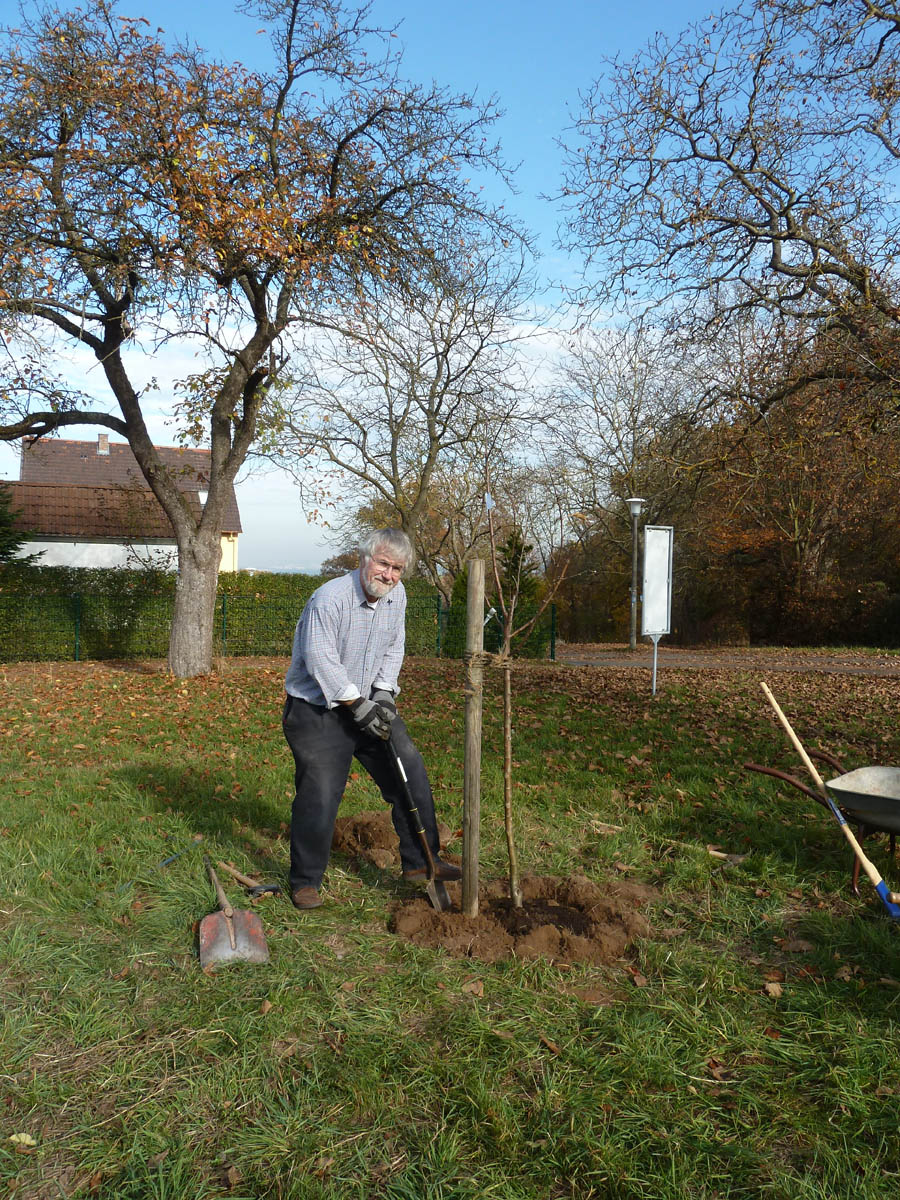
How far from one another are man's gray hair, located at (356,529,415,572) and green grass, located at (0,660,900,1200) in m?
1.72

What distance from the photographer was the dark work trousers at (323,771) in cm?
420

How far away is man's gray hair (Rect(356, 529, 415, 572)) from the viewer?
4117 millimetres

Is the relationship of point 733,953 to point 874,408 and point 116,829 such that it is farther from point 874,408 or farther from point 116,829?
point 874,408

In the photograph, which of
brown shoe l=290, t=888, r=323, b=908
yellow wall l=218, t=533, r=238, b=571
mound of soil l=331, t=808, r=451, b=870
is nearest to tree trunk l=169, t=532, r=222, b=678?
mound of soil l=331, t=808, r=451, b=870

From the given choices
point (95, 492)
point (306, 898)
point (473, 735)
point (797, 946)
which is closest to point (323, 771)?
point (306, 898)

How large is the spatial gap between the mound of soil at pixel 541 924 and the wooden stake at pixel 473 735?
0.52 feet

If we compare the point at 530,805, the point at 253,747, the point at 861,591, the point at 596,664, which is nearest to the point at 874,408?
the point at 530,805

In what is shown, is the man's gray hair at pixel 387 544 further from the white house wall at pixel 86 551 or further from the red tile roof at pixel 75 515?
the white house wall at pixel 86 551

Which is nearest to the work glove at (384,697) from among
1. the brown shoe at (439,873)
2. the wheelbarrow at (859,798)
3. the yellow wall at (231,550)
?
the brown shoe at (439,873)

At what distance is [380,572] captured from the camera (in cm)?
415

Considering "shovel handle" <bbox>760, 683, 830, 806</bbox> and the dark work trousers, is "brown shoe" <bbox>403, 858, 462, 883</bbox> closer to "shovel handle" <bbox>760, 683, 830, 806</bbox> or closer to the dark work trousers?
the dark work trousers

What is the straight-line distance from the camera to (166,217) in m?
11.3

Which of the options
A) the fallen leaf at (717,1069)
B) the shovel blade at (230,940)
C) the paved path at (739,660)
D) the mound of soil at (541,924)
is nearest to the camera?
the fallen leaf at (717,1069)

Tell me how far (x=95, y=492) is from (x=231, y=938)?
28127 mm
